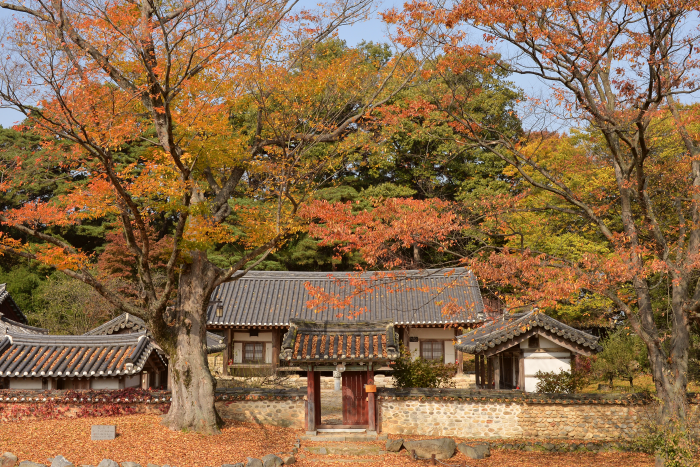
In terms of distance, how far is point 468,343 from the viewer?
19.2 m

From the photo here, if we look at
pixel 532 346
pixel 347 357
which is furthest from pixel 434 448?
pixel 532 346

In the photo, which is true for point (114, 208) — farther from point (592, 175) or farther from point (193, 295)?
point (592, 175)

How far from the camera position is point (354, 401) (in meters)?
16.0

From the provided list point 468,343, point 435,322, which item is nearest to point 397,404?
point 468,343

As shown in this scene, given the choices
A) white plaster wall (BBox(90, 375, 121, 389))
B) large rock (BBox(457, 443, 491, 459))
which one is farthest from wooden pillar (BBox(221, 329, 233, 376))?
large rock (BBox(457, 443, 491, 459))

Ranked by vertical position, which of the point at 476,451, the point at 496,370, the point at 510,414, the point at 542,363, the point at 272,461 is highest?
the point at 542,363

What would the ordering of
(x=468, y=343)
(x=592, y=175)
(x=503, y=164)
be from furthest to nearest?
(x=503, y=164)
(x=592, y=175)
(x=468, y=343)

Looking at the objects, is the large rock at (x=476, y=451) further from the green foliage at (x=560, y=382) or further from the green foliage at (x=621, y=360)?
the green foliage at (x=621, y=360)

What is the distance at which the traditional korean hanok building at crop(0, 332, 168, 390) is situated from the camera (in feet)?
51.4

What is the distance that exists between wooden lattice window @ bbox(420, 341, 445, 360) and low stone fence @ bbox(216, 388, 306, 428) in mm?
12623

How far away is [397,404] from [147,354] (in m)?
7.36

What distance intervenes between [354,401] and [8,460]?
27.5 feet

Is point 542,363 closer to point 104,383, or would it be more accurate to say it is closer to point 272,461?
point 272,461

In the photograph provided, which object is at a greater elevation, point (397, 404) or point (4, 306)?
point (4, 306)
